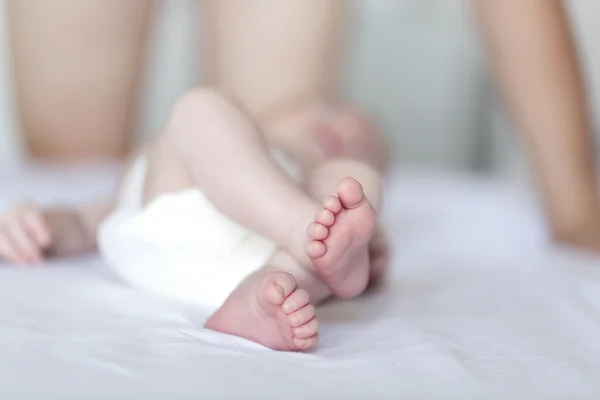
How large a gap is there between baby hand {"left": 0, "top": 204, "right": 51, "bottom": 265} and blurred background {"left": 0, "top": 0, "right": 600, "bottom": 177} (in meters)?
0.98

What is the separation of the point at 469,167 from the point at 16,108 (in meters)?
1.16

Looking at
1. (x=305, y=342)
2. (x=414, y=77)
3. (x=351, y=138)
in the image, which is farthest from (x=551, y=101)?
(x=414, y=77)

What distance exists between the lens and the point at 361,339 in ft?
2.37

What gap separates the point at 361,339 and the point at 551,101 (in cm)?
63

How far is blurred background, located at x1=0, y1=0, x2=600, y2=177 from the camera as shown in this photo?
196 cm

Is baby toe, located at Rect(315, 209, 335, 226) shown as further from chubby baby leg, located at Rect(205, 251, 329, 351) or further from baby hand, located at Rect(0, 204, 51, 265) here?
baby hand, located at Rect(0, 204, 51, 265)

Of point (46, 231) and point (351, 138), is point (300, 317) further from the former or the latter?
point (351, 138)

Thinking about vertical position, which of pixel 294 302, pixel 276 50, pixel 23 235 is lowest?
pixel 23 235

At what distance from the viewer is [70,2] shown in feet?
5.27

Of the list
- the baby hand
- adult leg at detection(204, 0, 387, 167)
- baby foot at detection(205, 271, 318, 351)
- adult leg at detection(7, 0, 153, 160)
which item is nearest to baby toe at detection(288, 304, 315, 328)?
baby foot at detection(205, 271, 318, 351)

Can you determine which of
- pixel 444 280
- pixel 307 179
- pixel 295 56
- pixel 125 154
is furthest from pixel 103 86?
pixel 444 280

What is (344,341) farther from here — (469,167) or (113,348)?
(469,167)

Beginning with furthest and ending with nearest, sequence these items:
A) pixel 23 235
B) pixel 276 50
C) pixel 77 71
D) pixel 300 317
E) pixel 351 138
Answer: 1. pixel 77 71
2. pixel 276 50
3. pixel 351 138
4. pixel 23 235
5. pixel 300 317

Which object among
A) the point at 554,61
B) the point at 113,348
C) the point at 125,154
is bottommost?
the point at 125,154
